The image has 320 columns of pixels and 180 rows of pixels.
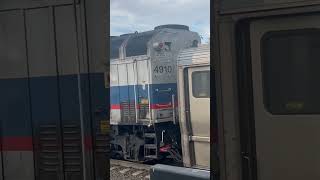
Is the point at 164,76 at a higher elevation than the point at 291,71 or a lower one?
higher

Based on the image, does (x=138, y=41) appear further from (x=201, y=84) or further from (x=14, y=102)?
A: (x=14, y=102)

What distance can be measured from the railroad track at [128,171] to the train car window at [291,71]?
7.82 m

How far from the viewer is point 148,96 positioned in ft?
45.3

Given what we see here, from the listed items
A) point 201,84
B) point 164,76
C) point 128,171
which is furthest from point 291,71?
point 164,76

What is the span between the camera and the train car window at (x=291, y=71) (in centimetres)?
264

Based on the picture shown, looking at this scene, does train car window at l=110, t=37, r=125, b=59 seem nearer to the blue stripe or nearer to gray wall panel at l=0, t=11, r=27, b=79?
the blue stripe

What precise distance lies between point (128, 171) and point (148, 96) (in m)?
3.19

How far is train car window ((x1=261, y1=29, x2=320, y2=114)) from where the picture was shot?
8.66ft

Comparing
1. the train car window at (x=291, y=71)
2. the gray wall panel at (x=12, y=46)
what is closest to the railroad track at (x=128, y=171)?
the gray wall panel at (x=12, y=46)

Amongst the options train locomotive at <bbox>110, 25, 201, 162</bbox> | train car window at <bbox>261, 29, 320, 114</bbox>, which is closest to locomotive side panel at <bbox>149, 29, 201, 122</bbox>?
train locomotive at <bbox>110, 25, 201, 162</bbox>

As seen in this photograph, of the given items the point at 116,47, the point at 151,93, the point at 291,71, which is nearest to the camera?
the point at 291,71

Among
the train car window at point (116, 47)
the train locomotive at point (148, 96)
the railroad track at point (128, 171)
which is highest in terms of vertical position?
the train car window at point (116, 47)

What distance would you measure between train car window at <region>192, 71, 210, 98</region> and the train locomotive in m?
2.34

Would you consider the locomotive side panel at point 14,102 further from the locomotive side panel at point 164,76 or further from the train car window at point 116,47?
the train car window at point 116,47
